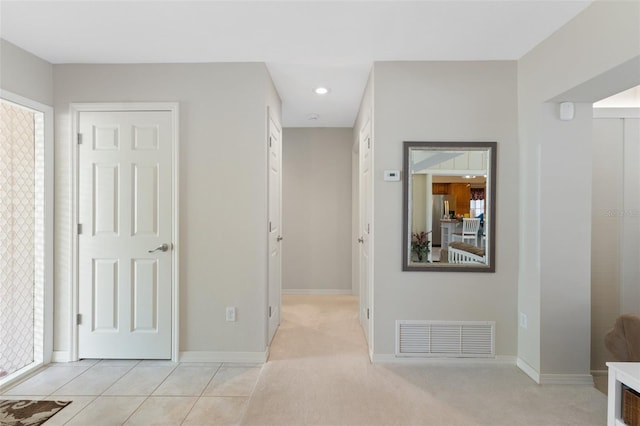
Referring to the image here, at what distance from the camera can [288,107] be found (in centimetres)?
400

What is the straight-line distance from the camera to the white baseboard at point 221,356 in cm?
279

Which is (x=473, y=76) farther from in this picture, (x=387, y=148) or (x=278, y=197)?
(x=278, y=197)

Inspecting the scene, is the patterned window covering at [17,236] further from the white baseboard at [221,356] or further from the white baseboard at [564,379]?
the white baseboard at [564,379]

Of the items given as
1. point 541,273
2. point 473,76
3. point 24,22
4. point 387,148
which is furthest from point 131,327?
point 473,76

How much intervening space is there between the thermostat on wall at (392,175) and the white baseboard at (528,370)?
1.77 metres

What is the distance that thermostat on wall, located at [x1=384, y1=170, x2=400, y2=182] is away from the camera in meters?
2.77

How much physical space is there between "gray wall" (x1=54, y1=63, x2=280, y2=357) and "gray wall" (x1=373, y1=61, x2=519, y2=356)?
1.00 meters

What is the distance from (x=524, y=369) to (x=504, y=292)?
604mm

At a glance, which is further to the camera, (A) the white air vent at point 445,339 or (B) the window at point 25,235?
(A) the white air vent at point 445,339

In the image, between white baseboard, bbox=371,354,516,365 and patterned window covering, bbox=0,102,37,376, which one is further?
white baseboard, bbox=371,354,516,365

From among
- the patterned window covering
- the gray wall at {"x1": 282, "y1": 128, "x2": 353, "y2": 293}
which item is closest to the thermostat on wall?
the gray wall at {"x1": 282, "y1": 128, "x2": 353, "y2": 293}

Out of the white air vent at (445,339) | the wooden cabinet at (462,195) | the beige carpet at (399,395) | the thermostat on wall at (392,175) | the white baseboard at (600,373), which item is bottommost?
the white baseboard at (600,373)

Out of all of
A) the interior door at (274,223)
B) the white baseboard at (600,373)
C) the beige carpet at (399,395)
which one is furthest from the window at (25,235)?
the white baseboard at (600,373)

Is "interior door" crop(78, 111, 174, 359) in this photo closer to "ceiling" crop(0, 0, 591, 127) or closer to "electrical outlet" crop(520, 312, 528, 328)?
"ceiling" crop(0, 0, 591, 127)
